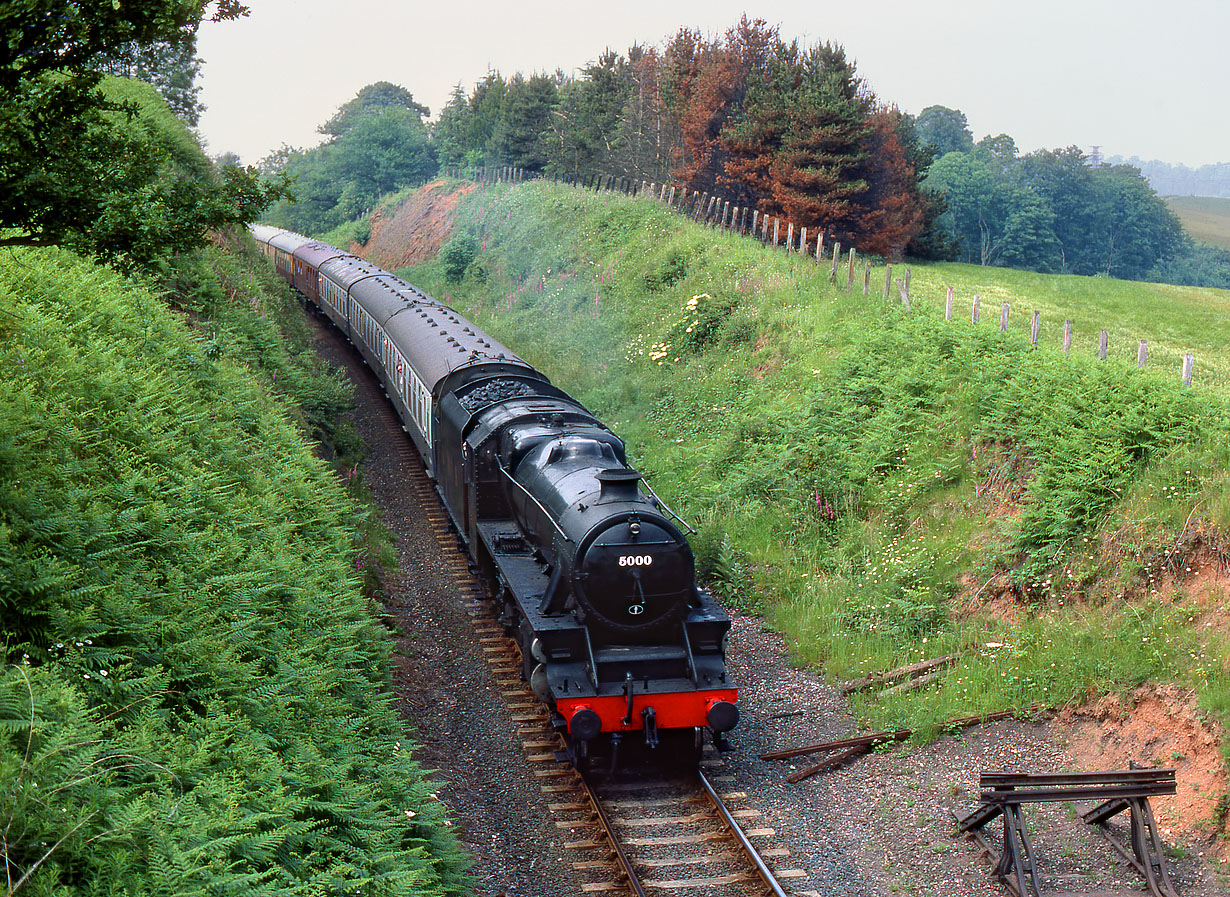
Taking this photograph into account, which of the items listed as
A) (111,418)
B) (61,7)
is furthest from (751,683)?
(61,7)

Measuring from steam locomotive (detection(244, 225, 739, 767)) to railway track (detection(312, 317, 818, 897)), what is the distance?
453 millimetres

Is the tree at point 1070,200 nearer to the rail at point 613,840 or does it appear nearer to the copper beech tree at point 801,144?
the copper beech tree at point 801,144

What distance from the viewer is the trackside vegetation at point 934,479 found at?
485 inches

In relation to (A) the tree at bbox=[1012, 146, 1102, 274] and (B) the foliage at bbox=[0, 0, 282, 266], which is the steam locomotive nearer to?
(B) the foliage at bbox=[0, 0, 282, 266]

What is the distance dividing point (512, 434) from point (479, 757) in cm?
505

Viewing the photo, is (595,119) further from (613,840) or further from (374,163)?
(613,840)

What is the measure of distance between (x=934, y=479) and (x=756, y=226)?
2069cm

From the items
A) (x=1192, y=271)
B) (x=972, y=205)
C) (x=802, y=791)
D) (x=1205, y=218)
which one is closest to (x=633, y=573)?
(x=802, y=791)

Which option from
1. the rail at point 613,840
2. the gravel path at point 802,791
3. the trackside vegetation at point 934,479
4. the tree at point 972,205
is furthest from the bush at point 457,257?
the rail at point 613,840

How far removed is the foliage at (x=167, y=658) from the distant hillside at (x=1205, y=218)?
109m

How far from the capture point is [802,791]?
1146 centimetres

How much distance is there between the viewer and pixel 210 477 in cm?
1145

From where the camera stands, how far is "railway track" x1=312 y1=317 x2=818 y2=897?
9.59 meters

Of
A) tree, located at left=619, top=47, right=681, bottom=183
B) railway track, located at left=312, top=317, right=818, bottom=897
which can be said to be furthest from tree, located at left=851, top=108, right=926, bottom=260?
railway track, located at left=312, top=317, right=818, bottom=897
